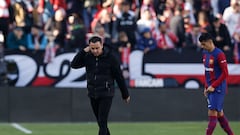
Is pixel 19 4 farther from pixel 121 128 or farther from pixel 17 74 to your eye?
pixel 121 128

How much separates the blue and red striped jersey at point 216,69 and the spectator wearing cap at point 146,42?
6.00 m

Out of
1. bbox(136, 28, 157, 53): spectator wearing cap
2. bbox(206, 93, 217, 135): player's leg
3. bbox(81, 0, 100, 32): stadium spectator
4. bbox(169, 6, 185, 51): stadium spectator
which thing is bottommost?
bbox(206, 93, 217, 135): player's leg

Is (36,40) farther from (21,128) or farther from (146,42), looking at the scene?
(21,128)

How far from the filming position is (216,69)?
42.9 feet

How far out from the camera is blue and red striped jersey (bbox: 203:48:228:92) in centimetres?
1295

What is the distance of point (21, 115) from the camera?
59.6 ft

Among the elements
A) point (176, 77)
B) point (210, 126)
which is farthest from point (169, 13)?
point (210, 126)

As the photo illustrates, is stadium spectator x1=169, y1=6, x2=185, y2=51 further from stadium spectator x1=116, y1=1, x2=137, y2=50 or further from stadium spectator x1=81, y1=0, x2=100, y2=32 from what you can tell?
stadium spectator x1=81, y1=0, x2=100, y2=32

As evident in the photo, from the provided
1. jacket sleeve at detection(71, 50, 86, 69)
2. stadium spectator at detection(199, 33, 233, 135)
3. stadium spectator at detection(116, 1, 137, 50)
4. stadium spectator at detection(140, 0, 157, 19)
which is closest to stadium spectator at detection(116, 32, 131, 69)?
Result: stadium spectator at detection(116, 1, 137, 50)

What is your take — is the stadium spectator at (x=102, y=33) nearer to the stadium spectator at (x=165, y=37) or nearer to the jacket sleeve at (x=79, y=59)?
the stadium spectator at (x=165, y=37)

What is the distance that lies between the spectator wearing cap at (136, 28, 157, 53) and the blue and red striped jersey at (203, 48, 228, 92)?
600 cm

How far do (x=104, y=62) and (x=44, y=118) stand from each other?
21.4ft

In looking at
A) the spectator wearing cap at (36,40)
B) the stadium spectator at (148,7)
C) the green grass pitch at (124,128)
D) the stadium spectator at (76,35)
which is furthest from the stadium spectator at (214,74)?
the stadium spectator at (148,7)

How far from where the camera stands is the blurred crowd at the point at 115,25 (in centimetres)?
→ 1894
